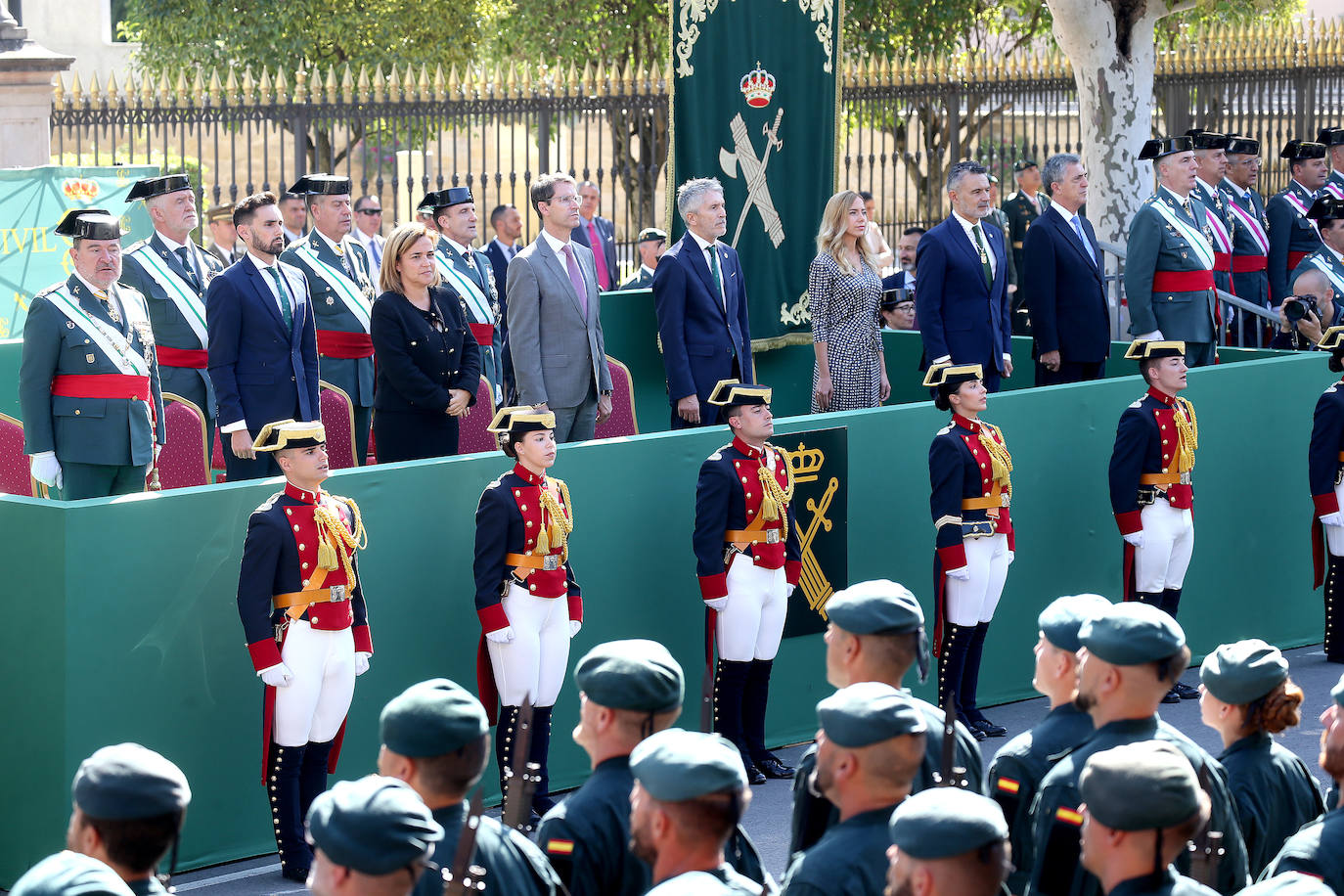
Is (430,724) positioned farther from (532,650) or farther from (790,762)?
(790,762)

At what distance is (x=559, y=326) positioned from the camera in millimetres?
8891

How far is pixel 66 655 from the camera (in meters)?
6.10

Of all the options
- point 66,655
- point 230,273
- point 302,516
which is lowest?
point 66,655

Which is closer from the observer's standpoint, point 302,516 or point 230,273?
point 302,516

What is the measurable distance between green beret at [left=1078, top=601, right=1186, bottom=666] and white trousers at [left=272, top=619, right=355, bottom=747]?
260 cm

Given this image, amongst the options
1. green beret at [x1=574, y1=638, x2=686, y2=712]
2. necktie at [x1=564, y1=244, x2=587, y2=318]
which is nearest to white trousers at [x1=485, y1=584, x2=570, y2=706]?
green beret at [x1=574, y1=638, x2=686, y2=712]

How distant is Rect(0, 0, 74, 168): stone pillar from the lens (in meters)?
14.0

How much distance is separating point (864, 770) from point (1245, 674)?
1.27 meters

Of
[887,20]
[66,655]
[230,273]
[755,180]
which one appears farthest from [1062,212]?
[887,20]

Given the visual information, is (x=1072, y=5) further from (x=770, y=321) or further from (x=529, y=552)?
(x=529, y=552)

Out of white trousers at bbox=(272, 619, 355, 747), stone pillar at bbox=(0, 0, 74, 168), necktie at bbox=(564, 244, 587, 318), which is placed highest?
stone pillar at bbox=(0, 0, 74, 168)

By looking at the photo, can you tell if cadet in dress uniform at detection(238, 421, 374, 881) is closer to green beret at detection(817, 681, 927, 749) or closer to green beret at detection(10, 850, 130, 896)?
green beret at detection(817, 681, 927, 749)

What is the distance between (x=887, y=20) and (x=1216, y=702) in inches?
743

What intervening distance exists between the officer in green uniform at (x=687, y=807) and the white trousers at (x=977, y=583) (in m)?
4.20
